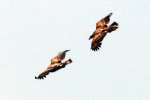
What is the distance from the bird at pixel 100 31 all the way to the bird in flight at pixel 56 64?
318cm

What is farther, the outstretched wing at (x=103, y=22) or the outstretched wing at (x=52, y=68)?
the outstretched wing at (x=103, y=22)

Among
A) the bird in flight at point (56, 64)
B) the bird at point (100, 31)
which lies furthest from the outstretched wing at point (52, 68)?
the bird at point (100, 31)

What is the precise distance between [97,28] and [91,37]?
3.29ft

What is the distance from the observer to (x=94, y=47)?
42.3 m

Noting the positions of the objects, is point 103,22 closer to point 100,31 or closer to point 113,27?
point 100,31

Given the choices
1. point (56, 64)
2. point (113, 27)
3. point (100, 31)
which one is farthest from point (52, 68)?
point (113, 27)

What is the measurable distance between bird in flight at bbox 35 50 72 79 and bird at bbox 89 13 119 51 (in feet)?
10.4

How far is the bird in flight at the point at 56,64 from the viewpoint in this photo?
39.9 meters

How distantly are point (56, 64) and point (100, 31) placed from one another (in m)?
4.70

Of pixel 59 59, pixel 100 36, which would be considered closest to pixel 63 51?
pixel 59 59

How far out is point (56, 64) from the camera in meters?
41.2

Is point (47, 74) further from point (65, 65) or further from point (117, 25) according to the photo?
point (117, 25)

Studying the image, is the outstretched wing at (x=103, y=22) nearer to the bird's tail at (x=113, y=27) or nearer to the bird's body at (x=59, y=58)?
the bird's tail at (x=113, y=27)

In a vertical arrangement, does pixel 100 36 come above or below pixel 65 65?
above
